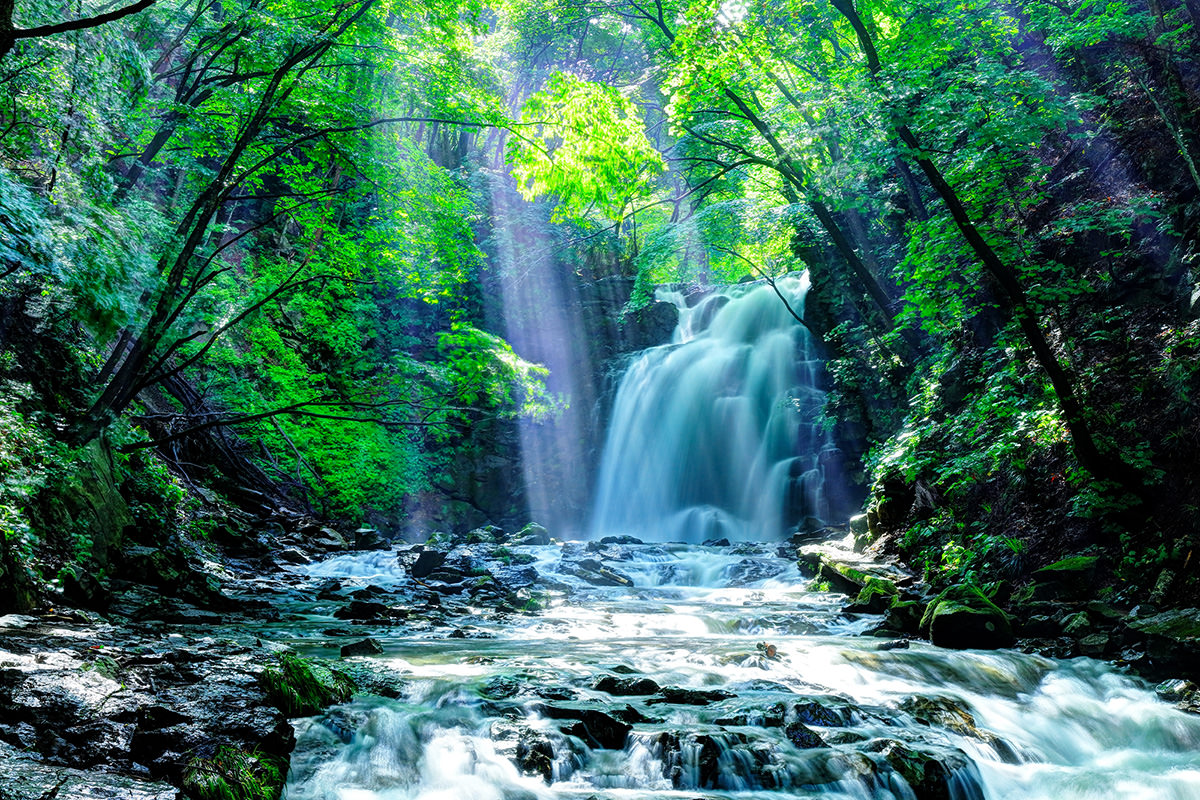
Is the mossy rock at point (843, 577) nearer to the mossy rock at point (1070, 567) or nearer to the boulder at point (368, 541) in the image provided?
the mossy rock at point (1070, 567)

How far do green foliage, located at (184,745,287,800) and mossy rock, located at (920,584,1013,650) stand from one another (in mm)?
6568

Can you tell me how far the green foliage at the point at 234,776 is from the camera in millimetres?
2867

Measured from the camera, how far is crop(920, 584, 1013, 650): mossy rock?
22.7 feet

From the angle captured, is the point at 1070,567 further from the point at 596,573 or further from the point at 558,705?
the point at 596,573

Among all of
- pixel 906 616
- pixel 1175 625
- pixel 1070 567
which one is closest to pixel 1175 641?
pixel 1175 625

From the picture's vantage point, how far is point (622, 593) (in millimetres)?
11898

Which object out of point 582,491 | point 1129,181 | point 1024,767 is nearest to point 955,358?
point 1129,181

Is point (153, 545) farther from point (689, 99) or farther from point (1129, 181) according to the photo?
point (1129, 181)

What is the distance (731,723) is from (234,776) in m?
3.31

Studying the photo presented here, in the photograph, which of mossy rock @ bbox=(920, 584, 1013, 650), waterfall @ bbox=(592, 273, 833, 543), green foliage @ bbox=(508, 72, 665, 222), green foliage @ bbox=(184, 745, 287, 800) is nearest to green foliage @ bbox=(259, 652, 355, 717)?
green foliage @ bbox=(184, 745, 287, 800)

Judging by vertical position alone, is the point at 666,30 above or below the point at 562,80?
above

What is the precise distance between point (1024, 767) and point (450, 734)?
13.6 ft

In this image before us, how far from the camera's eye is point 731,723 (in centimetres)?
484

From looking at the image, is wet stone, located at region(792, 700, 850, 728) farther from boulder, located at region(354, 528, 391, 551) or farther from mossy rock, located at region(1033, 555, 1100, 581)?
boulder, located at region(354, 528, 391, 551)
